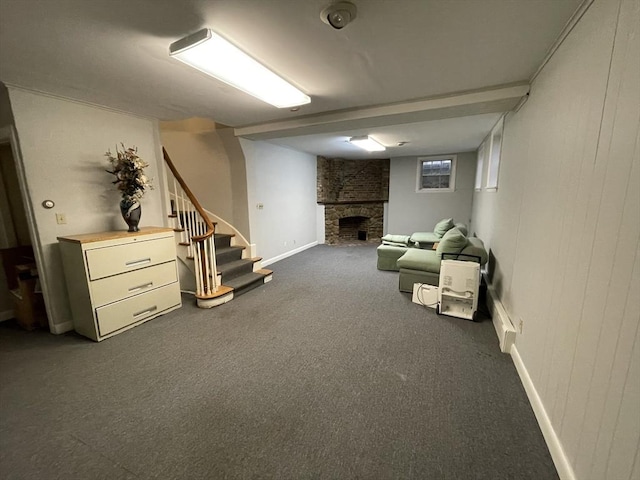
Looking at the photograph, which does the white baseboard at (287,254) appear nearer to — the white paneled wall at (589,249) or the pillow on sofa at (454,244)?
the pillow on sofa at (454,244)

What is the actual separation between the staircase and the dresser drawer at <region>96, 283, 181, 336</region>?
316 millimetres

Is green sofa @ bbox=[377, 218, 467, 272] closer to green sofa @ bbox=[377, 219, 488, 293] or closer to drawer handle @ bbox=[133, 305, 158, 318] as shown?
green sofa @ bbox=[377, 219, 488, 293]

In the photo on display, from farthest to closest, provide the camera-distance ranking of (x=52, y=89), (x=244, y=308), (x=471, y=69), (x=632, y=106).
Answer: (x=244, y=308), (x=52, y=89), (x=471, y=69), (x=632, y=106)

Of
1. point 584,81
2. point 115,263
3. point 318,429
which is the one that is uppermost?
point 584,81

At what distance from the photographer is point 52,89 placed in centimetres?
242

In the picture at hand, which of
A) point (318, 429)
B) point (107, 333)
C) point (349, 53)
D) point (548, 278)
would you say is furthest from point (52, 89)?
point (548, 278)

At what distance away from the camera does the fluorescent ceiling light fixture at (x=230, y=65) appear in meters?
1.61

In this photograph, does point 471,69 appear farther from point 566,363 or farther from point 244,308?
point 244,308

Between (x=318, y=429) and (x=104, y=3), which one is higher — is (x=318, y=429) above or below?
below

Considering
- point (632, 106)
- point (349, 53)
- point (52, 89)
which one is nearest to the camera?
point (632, 106)

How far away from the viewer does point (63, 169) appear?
106 inches

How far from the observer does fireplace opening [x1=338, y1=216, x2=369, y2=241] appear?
7.76m

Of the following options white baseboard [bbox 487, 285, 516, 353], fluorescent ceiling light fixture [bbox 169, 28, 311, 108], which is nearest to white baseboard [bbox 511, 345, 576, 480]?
white baseboard [bbox 487, 285, 516, 353]

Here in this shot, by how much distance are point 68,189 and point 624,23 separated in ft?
13.8
